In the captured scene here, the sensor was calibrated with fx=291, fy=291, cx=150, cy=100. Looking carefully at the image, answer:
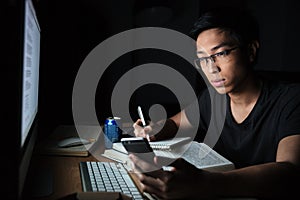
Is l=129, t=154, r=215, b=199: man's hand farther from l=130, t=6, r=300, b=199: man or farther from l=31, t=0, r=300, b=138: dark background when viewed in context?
l=31, t=0, r=300, b=138: dark background

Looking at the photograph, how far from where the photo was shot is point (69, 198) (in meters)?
0.55

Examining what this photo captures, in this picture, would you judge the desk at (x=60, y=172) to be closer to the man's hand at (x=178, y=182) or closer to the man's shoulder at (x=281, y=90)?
the man's hand at (x=178, y=182)

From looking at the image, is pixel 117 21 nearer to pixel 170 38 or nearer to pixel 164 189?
pixel 170 38

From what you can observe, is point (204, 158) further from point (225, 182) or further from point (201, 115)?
point (201, 115)

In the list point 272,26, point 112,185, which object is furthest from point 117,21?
point 272,26

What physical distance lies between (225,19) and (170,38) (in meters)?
0.85

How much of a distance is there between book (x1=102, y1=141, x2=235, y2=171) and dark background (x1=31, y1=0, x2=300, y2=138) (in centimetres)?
52

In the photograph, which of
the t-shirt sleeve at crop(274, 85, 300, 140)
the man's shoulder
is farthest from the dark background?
the t-shirt sleeve at crop(274, 85, 300, 140)

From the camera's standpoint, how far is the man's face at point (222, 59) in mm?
1054

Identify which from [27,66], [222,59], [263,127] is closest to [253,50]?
[222,59]

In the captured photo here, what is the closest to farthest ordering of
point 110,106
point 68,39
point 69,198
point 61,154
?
1. point 69,198
2. point 61,154
3. point 68,39
4. point 110,106

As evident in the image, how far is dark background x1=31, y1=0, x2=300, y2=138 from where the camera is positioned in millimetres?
1417

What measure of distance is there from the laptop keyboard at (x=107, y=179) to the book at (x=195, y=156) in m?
0.07

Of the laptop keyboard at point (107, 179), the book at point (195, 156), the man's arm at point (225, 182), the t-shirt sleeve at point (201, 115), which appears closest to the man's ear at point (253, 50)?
the t-shirt sleeve at point (201, 115)
